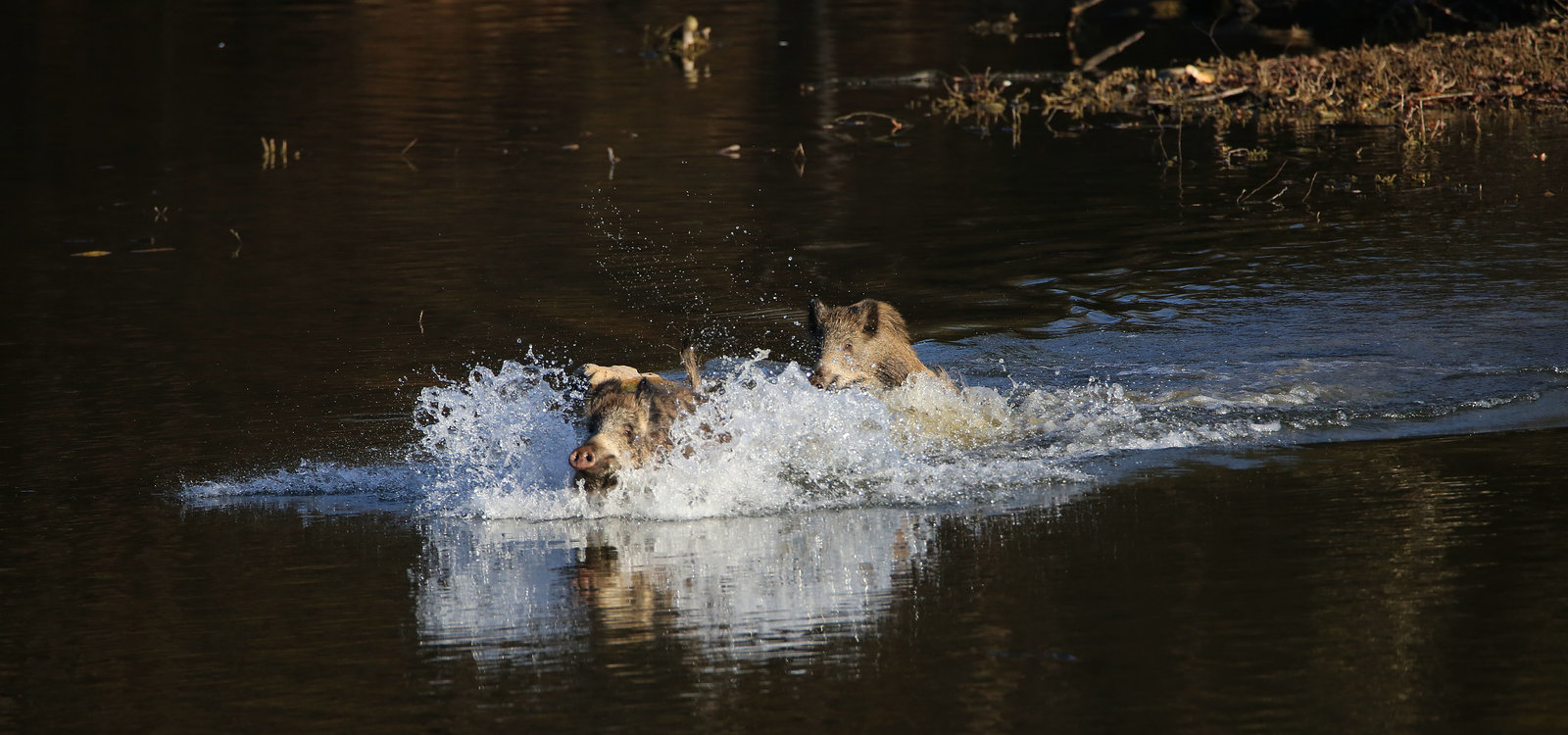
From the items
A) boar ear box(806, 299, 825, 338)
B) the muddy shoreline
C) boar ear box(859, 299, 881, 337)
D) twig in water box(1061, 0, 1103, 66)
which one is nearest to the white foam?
boar ear box(859, 299, 881, 337)

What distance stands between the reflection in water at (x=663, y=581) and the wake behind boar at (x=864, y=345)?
1990 mm

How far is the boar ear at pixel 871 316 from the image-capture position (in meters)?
10.4

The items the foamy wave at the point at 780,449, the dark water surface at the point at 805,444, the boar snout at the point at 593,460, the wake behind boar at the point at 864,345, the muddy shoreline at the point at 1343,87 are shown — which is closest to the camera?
the dark water surface at the point at 805,444

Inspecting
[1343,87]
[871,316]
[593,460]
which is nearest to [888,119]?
[1343,87]

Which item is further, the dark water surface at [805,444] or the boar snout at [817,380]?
the boar snout at [817,380]

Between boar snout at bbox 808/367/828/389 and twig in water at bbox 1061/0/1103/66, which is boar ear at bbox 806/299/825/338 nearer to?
boar snout at bbox 808/367/828/389

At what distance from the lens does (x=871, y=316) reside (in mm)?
10414

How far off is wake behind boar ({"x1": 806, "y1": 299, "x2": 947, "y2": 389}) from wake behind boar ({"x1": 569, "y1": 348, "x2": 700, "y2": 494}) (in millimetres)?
1545

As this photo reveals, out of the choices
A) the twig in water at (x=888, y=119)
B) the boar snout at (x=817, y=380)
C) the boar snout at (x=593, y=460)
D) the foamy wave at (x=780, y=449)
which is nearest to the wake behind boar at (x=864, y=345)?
the foamy wave at (x=780, y=449)

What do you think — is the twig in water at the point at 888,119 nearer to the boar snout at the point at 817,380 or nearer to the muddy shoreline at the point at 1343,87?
the muddy shoreline at the point at 1343,87

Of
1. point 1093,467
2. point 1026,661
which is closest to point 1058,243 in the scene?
point 1093,467

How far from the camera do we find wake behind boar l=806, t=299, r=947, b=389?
33.8 ft

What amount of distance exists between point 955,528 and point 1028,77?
2187cm

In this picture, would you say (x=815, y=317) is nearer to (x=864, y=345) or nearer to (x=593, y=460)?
(x=864, y=345)
